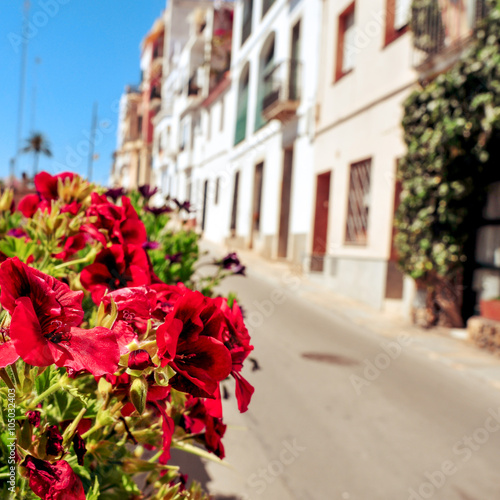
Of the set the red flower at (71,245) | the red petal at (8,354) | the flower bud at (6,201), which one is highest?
the flower bud at (6,201)

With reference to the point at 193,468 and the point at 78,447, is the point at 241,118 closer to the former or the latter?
the point at 193,468

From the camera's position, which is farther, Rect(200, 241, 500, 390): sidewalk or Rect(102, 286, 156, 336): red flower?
Rect(200, 241, 500, 390): sidewalk

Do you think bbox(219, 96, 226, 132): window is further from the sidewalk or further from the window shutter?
the window shutter

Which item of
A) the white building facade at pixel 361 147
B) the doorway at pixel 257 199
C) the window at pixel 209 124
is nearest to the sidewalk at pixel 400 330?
the white building facade at pixel 361 147

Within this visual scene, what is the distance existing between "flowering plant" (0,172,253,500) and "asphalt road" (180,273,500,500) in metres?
1.10

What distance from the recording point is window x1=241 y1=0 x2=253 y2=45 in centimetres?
2117

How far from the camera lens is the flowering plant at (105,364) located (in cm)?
67

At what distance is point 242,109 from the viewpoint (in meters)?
21.6

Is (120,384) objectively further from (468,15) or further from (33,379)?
(468,15)

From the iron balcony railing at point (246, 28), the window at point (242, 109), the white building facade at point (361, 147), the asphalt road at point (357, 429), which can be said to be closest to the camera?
the asphalt road at point (357, 429)

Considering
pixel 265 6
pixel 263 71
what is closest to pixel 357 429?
pixel 263 71

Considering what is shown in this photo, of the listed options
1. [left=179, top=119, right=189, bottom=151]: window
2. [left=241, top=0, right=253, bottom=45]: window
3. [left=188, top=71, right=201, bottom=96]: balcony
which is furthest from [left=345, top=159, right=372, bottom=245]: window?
[left=179, top=119, right=189, bottom=151]: window

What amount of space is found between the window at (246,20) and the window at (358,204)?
1117 centimetres

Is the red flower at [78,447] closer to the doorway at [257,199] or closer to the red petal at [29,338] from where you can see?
the red petal at [29,338]
